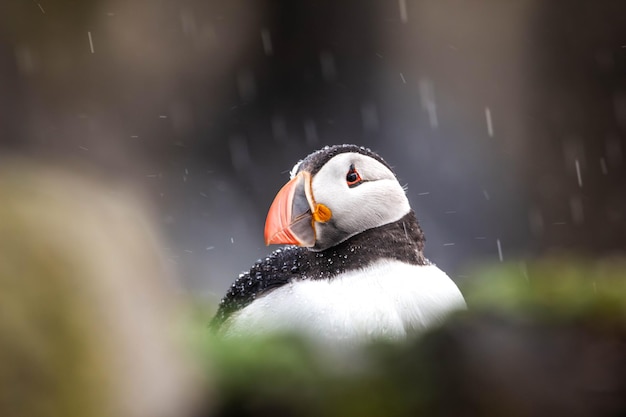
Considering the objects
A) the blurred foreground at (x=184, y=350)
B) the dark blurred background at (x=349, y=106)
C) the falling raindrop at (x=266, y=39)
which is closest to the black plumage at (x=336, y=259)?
the blurred foreground at (x=184, y=350)

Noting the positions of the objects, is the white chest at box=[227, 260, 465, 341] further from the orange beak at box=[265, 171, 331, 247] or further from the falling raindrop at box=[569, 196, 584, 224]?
the falling raindrop at box=[569, 196, 584, 224]

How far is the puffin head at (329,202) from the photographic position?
1.89m

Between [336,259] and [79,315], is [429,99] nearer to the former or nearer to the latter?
[336,259]

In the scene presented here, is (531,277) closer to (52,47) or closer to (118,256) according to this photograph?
(118,256)

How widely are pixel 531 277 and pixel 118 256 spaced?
37 centimetres

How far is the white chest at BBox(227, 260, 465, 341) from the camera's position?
5.46 feet

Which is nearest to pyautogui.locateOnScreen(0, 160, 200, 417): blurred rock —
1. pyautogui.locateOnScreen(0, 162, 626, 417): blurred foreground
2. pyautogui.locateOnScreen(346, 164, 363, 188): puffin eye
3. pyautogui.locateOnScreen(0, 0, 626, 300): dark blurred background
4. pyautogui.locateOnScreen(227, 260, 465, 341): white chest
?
pyautogui.locateOnScreen(0, 162, 626, 417): blurred foreground

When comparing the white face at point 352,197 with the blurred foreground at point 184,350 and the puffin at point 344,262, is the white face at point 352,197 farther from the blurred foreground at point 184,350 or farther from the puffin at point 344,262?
the blurred foreground at point 184,350

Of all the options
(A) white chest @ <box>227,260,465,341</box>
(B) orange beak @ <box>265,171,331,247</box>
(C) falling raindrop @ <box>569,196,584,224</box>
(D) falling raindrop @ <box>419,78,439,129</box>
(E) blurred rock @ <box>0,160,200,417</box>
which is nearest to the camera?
(E) blurred rock @ <box>0,160,200,417</box>

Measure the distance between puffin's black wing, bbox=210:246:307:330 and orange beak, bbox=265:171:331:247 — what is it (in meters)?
0.10

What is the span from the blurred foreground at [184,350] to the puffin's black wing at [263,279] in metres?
1.37

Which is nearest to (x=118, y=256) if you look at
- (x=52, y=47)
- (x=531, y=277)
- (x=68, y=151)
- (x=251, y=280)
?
(x=531, y=277)

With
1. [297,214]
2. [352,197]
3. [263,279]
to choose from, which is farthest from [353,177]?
[263,279]

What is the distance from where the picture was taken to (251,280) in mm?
2074
